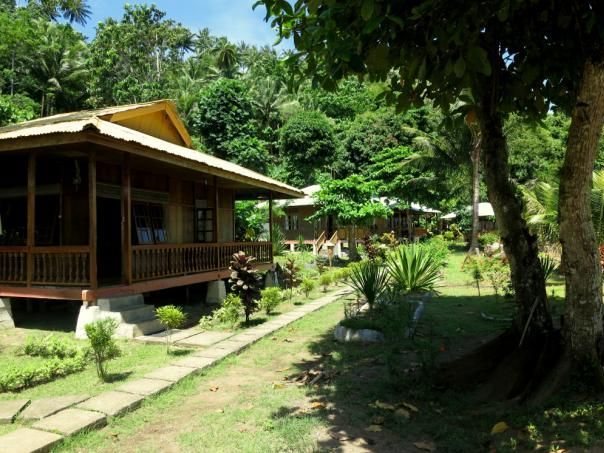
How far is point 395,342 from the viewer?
21.9ft

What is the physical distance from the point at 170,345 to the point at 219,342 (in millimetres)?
722

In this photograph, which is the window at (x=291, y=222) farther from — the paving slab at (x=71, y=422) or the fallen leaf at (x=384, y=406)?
the paving slab at (x=71, y=422)

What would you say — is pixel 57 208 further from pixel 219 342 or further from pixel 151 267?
pixel 219 342

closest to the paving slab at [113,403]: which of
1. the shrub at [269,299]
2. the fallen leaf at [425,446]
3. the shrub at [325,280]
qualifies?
the fallen leaf at [425,446]

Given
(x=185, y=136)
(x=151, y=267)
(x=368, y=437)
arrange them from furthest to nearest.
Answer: (x=185, y=136) < (x=151, y=267) < (x=368, y=437)

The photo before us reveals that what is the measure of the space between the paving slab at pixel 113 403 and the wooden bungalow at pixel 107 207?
129 inches

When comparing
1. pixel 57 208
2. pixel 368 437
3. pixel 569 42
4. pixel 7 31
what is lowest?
pixel 368 437

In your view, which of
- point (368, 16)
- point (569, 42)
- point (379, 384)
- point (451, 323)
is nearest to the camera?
point (368, 16)

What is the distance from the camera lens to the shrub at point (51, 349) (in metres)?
6.26

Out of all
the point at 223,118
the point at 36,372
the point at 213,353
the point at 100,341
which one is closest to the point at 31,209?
the point at 36,372

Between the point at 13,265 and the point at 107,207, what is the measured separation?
2.87 metres

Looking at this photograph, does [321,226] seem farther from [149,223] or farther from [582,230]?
[582,230]

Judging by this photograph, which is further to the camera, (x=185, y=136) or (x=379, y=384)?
(x=185, y=136)

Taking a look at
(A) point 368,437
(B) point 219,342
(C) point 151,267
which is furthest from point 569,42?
(C) point 151,267
